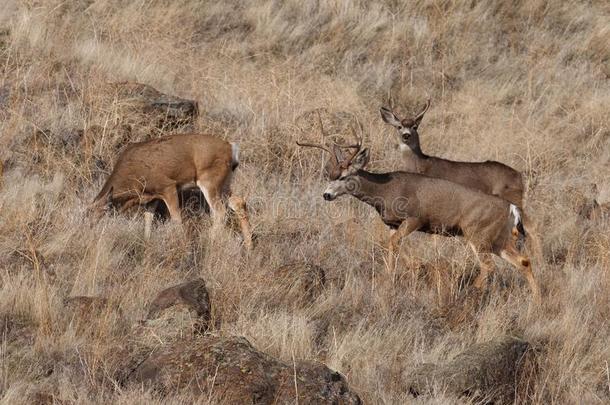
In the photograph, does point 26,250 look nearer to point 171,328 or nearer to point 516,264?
point 171,328

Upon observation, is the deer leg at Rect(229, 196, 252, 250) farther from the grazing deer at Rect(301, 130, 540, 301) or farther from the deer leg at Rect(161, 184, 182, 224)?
the grazing deer at Rect(301, 130, 540, 301)

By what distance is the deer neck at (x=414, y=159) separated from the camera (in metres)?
12.1

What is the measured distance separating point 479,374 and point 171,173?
14.9 feet

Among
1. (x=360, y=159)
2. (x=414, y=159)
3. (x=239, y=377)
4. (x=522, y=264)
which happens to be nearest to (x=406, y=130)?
(x=414, y=159)

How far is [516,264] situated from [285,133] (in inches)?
153

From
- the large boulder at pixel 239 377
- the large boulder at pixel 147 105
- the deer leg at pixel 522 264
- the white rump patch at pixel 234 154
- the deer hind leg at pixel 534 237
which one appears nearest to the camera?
the large boulder at pixel 239 377

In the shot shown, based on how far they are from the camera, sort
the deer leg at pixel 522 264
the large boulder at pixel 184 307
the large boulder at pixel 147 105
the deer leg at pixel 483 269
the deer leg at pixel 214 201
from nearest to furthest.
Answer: the large boulder at pixel 184 307
the deer leg at pixel 483 269
the deer leg at pixel 522 264
the deer leg at pixel 214 201
the large boulder at pixel 147 105

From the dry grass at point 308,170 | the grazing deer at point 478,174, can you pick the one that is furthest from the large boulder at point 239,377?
the grazing deer at point 478,174

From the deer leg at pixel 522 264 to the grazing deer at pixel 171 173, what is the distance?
2.38 metres

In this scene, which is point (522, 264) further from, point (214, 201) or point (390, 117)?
point (390, 117)

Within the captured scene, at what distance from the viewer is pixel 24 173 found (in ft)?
36.7

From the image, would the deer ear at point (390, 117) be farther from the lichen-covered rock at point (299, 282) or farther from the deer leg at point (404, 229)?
the lichen-covered rock at point (299, 282)

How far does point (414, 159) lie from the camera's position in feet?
40.2

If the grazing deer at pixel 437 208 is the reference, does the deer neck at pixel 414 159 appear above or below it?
below
